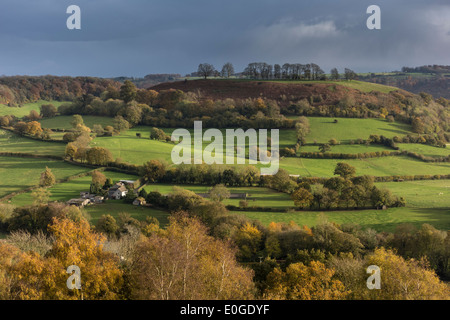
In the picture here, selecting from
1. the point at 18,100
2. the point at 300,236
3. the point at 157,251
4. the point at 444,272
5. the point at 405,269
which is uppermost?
the point at 18,100

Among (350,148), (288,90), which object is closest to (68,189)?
(350,148)

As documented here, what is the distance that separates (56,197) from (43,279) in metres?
31.4

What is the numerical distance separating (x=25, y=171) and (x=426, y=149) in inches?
3094

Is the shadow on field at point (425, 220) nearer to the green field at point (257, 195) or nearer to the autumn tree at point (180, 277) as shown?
the green field at point (257, 195)

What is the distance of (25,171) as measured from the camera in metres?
57.8

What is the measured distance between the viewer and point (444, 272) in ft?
93.6

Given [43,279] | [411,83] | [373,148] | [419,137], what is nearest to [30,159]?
[43,279]

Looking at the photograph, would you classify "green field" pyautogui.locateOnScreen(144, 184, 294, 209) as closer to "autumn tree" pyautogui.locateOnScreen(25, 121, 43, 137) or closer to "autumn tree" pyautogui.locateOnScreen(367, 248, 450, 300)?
"autumn tree" pyautogui.locateOnScreen(367, 248, 450, 300)

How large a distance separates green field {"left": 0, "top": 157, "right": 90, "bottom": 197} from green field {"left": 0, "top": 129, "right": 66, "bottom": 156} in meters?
4.75

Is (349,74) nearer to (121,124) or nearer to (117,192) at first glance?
(121,124)

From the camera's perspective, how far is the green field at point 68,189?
45219mm

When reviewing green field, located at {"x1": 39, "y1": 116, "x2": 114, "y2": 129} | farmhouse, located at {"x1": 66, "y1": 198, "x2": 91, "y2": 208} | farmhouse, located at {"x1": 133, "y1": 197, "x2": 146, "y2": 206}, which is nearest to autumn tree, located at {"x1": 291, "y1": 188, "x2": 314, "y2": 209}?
farmhouse, located at {"x1": 133, "y1": 197, "x2": 146, "y2": 206}
